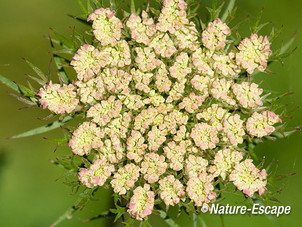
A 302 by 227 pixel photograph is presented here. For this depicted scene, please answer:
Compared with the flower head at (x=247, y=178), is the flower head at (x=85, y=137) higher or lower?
lower

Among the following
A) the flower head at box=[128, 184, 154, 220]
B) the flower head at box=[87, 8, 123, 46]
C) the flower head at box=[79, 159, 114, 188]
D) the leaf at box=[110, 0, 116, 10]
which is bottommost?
the flower head at box=[79, 159, 114, 188]

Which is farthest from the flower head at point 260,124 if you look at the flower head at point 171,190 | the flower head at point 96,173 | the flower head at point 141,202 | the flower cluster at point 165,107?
the flower head at point 96,173

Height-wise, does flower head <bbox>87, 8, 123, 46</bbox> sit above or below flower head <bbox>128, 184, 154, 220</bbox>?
above

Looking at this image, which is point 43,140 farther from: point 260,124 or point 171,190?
point 260,124

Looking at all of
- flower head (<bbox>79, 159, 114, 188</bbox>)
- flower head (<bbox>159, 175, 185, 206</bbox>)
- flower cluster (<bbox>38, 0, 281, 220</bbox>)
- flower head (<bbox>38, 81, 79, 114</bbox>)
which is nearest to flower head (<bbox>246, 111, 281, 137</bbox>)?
flower cluster (<bbox>38, 0, 281, 220</bbox>)

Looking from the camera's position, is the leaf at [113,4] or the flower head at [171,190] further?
the leaf at [113,4]

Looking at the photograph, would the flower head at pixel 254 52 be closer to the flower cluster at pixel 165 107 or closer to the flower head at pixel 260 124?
the flower cluster at pixel 165 107

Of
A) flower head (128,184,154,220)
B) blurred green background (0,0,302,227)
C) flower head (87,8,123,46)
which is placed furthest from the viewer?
blurred green background (0,0,302,227)

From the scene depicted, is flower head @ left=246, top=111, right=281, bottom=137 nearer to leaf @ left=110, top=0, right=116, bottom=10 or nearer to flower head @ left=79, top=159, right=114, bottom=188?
flower head @ left=79, top=159, right=114, bottom=188
